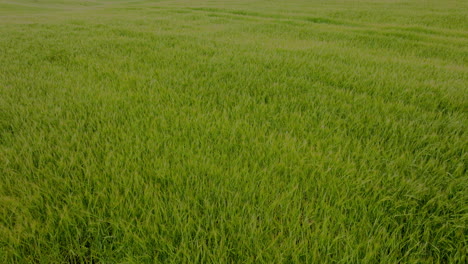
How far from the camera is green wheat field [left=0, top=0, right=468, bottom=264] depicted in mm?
929

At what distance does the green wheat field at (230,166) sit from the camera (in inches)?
36.6

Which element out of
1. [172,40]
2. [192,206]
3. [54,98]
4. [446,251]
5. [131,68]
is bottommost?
[446,251]

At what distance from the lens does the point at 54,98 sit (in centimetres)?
204

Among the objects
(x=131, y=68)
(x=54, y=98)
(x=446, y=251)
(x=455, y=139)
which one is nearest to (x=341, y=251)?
(x=446, y=251)

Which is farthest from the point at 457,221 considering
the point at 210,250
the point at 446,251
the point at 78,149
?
the point at 78,149

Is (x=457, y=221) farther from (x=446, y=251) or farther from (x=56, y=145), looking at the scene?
(x=56, y=145)

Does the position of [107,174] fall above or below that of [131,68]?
below

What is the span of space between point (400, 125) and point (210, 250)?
1678 mm

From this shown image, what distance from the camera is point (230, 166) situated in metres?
1.30

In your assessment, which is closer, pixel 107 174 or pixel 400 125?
pixel 107 174

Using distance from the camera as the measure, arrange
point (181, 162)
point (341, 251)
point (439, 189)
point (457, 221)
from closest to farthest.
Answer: point (341, 251)
point (457, 221)
point (439, 189)
point (181, 162)

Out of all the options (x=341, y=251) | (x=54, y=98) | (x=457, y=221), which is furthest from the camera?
(x=54, y=98)

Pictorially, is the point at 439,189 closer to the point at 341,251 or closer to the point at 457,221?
the point at 457,221

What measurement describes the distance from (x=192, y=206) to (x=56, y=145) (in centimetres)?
103
